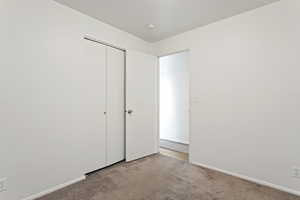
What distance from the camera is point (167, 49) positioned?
3.30m

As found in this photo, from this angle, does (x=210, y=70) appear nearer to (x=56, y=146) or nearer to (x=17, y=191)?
(x=56, y=146)

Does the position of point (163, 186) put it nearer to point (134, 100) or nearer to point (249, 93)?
point (134, 100)

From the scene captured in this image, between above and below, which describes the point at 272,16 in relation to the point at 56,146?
above

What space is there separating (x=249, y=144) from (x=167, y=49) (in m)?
2.23

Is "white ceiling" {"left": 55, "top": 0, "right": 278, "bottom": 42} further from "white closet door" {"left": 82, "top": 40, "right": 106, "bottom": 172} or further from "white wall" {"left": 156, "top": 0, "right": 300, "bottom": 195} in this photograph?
"white closet door" {"left": 82, "top": 40, "right": 106, "bottom": 172}

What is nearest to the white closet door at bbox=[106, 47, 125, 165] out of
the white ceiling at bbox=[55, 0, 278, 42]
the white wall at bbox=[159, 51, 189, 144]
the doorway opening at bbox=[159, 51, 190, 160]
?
the white ceiling at bbox=[55, 0, 278, 42]

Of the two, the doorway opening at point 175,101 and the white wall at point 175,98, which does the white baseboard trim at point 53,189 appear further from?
the white wall at point 175,98

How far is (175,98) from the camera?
178 inches

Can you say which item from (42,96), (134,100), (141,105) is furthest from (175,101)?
(42,96)

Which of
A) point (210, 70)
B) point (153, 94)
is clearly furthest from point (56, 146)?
point (210, 70)

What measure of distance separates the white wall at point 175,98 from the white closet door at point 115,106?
5.85 ft

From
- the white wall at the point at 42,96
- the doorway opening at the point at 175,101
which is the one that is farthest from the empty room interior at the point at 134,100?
the doorway opening at the point at 175,101

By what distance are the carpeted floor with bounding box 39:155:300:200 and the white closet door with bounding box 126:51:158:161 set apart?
54cm

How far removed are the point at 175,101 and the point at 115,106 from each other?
6.99 ft
